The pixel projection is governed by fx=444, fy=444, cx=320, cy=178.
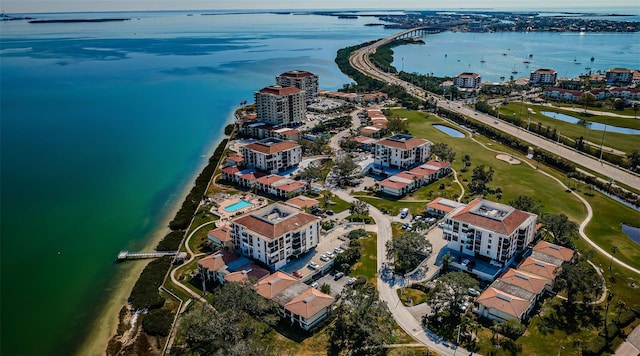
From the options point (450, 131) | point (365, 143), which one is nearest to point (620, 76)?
point (450, 131)

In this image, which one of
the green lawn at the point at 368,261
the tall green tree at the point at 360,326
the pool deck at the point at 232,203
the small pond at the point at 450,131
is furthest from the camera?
the small pond at the point at 450,131

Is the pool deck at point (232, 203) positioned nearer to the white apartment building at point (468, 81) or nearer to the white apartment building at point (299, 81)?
the white apartment building at point (299, 81)

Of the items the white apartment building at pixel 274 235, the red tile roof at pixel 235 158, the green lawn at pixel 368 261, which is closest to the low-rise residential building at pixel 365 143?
the red tile roof at pixel 235 158

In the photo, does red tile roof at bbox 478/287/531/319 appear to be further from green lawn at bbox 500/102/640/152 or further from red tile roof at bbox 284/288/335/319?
green lawn at bbox 500/102/640/152

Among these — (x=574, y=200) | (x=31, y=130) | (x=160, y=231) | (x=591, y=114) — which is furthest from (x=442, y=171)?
(x=31, y=130)

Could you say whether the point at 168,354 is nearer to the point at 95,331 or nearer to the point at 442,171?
the point at 95,331

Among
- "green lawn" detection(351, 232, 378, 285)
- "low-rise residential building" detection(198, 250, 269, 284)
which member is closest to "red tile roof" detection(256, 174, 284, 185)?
"green lawn" detection(351, 232, 378, 285)
